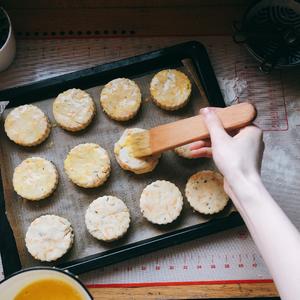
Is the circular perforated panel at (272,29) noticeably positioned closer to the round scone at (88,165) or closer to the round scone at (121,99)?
the round scone at (121,99)

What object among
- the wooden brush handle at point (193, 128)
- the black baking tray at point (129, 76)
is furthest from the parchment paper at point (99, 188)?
the wooden brush handle at point (193, 128)

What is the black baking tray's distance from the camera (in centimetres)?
142

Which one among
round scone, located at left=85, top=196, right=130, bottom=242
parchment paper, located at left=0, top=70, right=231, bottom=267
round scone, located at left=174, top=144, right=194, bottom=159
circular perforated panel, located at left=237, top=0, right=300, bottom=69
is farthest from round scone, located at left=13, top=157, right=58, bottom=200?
circular perforated panel, located at left=237, top=0, right=300, bottom=69

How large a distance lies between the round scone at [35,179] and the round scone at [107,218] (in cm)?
14

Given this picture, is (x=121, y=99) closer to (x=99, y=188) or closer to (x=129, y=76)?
(x=129, y=76)

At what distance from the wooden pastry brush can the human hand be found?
32mm

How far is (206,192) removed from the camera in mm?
1457

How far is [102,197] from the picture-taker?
1462 millimetres

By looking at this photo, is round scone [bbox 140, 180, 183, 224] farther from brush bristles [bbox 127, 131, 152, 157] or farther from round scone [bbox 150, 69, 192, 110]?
round scone [bbox 150, 69, 192, 110]

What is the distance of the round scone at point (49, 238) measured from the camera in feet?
4.64

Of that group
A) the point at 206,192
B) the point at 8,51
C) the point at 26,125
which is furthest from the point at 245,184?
the point at 8,51

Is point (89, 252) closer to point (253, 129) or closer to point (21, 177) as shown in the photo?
point (21, 177)

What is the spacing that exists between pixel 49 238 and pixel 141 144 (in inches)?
14.7

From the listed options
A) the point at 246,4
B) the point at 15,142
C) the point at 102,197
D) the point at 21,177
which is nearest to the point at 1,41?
the point at 15,142
